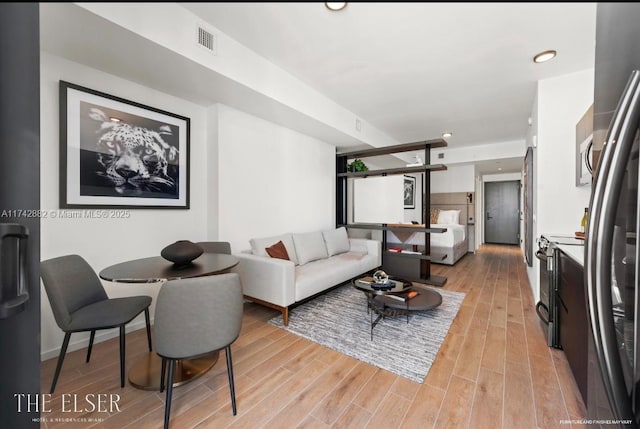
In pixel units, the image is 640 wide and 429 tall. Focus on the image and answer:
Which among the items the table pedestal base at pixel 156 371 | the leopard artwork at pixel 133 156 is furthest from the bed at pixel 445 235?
the leopard artwork at pixel 133 156

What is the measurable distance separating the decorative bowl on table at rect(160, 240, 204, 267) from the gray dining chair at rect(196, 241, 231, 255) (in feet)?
2.74

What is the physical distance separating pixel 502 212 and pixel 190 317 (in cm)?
904

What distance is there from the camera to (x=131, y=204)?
237 cm

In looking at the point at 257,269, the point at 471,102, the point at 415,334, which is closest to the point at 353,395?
the point at 415,334

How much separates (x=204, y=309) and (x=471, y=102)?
3771 mm

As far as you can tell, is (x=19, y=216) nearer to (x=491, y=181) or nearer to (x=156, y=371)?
(x=156, y=371)

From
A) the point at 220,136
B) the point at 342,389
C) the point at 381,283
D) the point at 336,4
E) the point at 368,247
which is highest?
the point at 220,136

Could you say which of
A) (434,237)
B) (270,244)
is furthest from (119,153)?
(434,237)

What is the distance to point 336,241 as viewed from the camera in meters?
3.99

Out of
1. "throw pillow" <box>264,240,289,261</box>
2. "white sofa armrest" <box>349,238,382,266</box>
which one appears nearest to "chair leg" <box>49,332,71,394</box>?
"throw pillow" <box>264,240,289,261</box>

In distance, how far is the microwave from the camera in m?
2.12

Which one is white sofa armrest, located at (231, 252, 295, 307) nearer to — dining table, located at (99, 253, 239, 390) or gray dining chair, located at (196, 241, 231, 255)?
gray dining chair, located at (196, 241, 231, 255)

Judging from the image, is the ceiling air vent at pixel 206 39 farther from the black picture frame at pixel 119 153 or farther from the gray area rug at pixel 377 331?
the gray area rug at pixel 377 331

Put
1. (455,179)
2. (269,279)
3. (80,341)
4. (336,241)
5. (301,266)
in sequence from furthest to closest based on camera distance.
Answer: (455,179)
(336,241)
(301,266)
(269,279)
(80,341)
